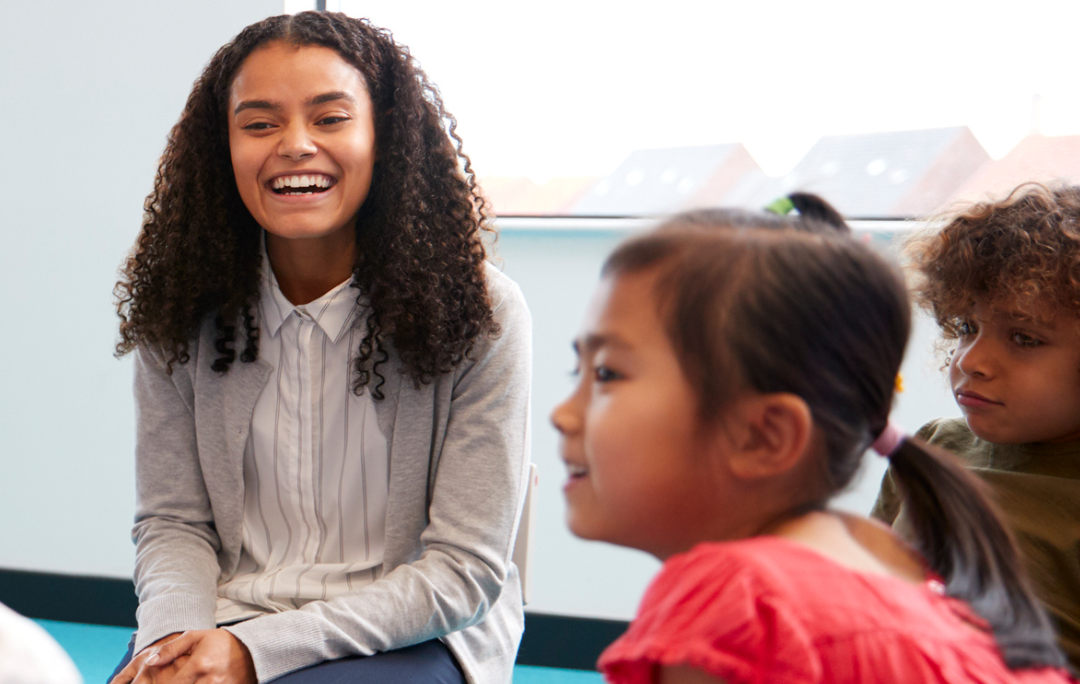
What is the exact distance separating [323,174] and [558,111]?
3.53 feet

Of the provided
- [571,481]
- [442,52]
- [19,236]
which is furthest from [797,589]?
[19,236]

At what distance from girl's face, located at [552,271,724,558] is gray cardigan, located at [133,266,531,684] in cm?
45

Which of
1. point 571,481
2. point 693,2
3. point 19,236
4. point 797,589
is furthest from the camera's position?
point 19,236

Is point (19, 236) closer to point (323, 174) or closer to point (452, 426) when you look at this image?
point (323, 174)

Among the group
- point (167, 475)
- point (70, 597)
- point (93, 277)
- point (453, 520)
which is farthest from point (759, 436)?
point (70, 597)

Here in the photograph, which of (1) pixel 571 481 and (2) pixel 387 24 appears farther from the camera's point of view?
(2) pixel 387 24

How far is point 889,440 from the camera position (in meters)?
Answer: 0.72

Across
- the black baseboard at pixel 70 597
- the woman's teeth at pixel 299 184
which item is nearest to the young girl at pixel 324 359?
the woman's teeth at pixel 299 184

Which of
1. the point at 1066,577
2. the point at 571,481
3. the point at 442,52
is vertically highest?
the point at 442,52

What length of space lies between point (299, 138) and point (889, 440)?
2.69ft

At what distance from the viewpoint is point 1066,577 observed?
106 cm

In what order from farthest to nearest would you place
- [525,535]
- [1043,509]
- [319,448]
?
1. [525,535]
2. [319,448]
3. [1043,509]

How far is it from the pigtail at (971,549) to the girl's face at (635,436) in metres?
0.19

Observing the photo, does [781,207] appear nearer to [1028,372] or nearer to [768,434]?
[768,434]
